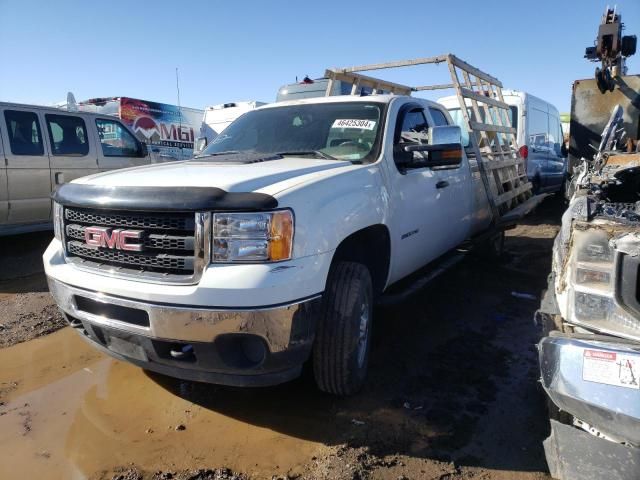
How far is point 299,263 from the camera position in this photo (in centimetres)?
244

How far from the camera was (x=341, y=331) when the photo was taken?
2768 mm

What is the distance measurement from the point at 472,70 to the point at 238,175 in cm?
456

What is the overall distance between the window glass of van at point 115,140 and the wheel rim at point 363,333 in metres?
6.33

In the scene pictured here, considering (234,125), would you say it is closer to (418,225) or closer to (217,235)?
(418,225)

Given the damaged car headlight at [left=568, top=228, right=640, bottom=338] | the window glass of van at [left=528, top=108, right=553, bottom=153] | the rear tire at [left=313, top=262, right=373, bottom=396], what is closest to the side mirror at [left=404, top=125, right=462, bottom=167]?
the rear tire at [left=313, top=262, right=373, bottom=396]

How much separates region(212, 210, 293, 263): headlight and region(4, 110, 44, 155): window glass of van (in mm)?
5622

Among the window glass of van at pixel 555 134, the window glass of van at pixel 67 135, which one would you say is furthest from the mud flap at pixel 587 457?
the window glass of van at pixel 555 134

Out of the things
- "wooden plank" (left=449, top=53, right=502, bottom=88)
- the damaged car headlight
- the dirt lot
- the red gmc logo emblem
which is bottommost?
the dirt lot

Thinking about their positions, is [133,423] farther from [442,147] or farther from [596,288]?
[442,147]

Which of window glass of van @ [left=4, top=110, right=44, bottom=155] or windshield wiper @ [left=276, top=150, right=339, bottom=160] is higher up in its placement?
window glass of van @ [left=4, top=110, right=44, bottom=155]

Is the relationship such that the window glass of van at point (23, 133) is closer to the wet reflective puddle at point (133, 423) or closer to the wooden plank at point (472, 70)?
the wet reflective puddle at point (133, 423)

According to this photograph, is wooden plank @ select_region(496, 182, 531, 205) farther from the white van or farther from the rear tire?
the rear tire

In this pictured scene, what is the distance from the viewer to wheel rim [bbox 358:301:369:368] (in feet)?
9.78

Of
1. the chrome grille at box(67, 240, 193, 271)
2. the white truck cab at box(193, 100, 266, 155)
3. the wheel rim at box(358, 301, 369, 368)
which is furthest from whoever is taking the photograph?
the white truck cab at box(193, 100, 266, 155)
